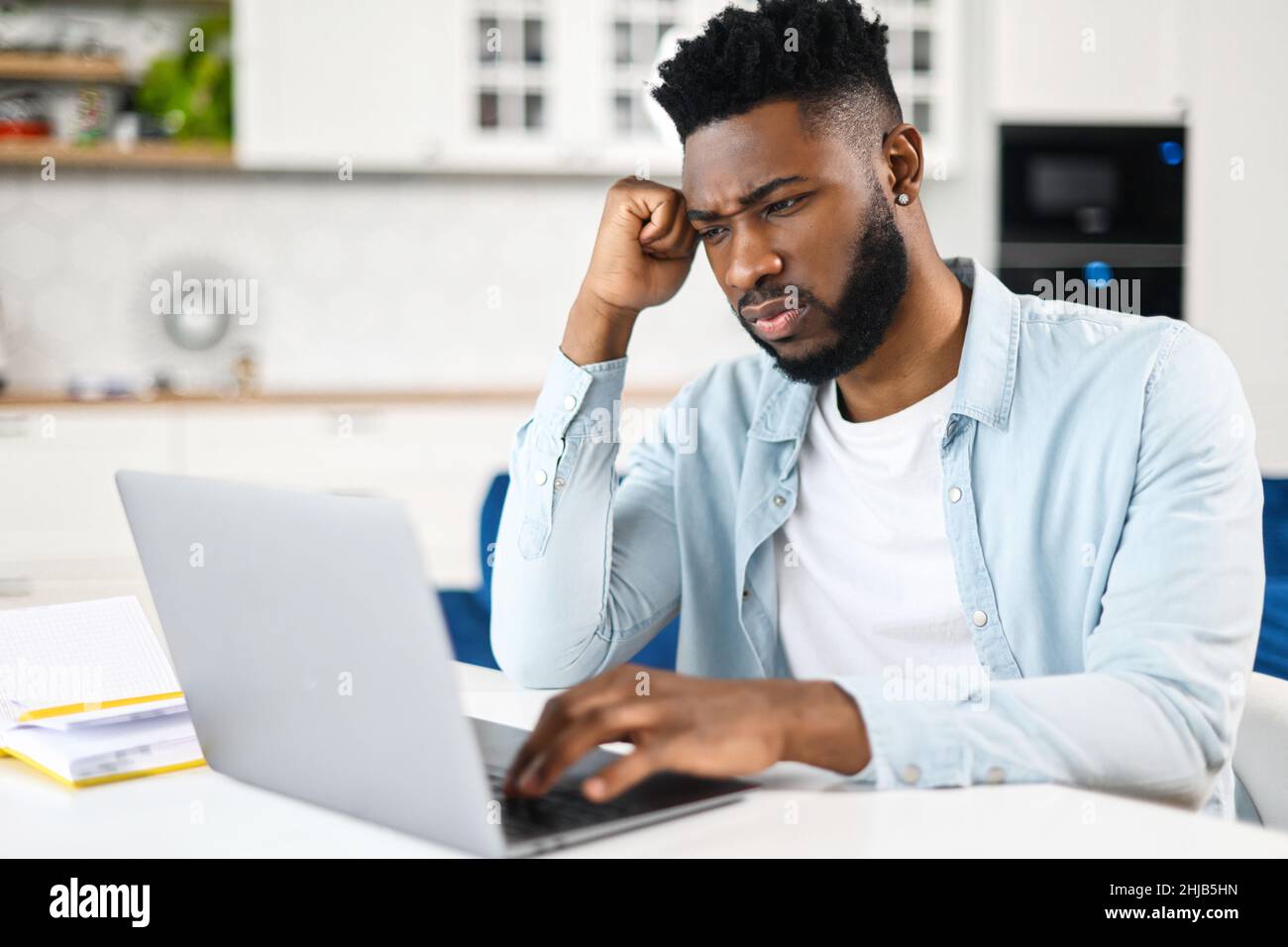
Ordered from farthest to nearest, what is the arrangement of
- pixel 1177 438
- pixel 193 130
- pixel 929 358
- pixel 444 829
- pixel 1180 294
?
pixel 1180 294, pixel 193 130, pixel 929 358, pixel 1177 438, pixel 444 829

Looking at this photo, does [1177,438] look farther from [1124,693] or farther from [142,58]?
[142,58]

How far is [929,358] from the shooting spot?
1.43m

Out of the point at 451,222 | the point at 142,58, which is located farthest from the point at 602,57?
the point at 142,58

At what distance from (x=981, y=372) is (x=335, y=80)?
326cm

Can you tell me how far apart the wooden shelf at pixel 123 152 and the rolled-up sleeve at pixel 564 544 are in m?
3.16

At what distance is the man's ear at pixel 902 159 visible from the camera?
1.41m

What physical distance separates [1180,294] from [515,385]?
2250 mm

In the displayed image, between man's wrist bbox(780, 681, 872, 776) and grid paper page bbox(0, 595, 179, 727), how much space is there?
1.74 feet

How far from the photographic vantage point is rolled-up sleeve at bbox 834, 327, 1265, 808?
0.90m

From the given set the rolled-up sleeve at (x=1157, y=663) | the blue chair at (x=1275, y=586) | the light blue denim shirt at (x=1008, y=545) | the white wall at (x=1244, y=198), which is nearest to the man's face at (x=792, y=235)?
the light blue denim shirt at (x=1008, y=545)

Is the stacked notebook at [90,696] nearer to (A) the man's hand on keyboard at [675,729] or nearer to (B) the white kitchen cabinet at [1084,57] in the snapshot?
(A) the man's hand on keyboard at [675,729]

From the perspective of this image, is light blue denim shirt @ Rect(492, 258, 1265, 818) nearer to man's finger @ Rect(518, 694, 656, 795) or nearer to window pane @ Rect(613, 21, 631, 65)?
man's finger @ Rect(518, 694, 656, 795)

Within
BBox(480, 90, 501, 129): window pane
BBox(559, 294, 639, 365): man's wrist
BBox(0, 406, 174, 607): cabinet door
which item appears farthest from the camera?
BBox(480, 90, 501, 129): window pane

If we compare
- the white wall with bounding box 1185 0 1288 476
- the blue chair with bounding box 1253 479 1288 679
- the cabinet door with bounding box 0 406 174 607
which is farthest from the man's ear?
the white wall with bounding box 1185 0 1288 476
